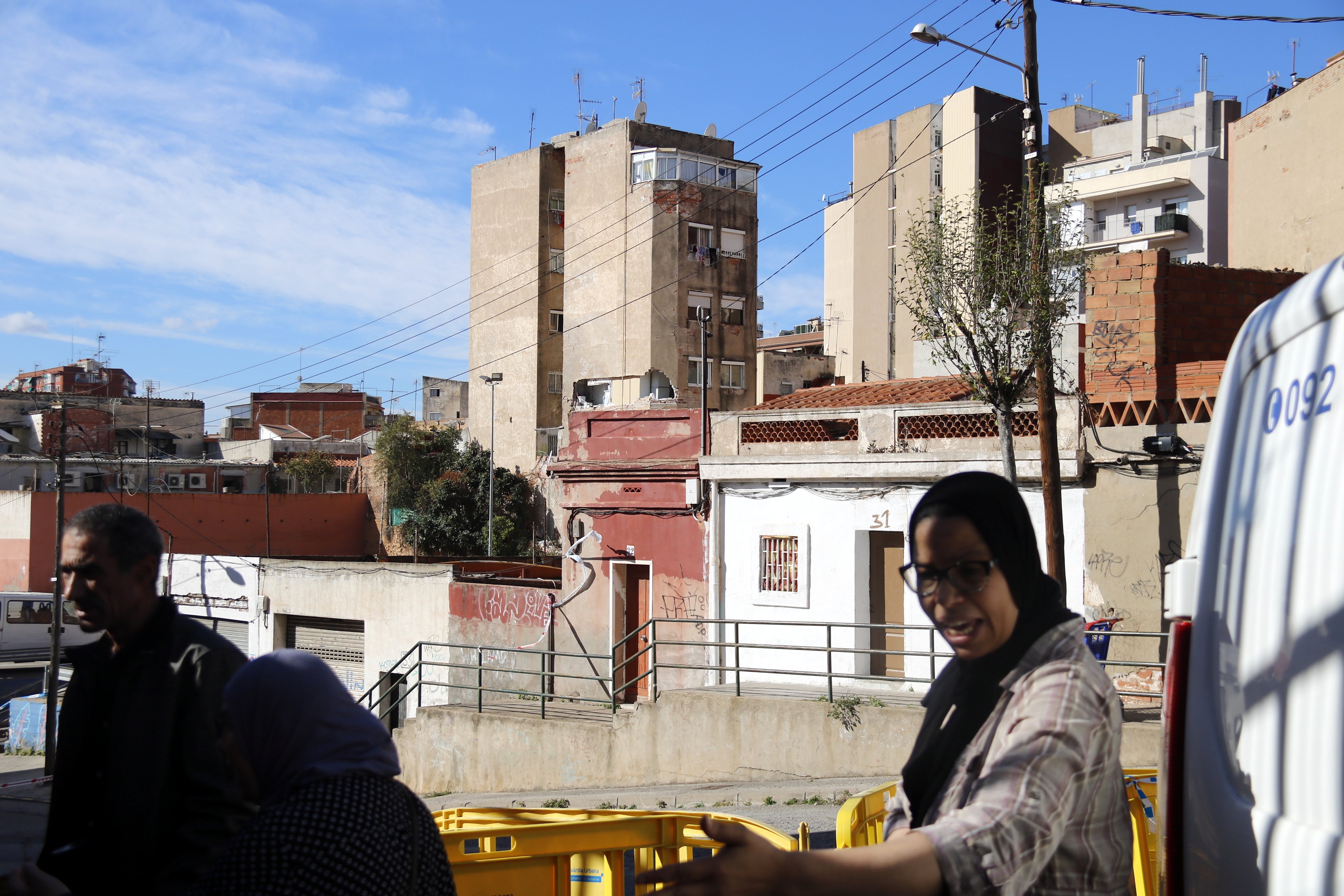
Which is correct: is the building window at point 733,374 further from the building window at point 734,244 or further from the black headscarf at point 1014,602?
the black headscarf at point 1014,602

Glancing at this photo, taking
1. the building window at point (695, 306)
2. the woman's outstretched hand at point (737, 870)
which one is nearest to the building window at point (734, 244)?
the building window at point (695, 306)

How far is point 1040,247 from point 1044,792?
1165 centimetres

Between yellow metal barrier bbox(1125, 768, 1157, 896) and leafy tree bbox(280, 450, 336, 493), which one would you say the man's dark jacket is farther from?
leafy tree bbox(280, 450, 336, 493)

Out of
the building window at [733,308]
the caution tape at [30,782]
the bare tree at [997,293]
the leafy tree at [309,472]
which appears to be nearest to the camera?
the bare tree at [997,293]

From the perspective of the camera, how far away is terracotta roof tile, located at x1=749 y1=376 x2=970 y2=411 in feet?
55.4

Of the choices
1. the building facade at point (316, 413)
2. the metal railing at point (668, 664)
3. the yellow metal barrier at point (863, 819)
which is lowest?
the metal railing at point (668, 664)

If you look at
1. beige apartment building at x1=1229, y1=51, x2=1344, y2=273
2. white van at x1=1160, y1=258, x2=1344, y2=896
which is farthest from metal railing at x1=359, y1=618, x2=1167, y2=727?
beige apartment building at x1=1229, y1=51, x2=1344, y2=273

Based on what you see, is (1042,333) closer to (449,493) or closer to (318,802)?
(318,802)

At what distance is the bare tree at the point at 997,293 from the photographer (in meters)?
12.7

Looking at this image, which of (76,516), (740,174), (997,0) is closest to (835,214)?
(740,174)

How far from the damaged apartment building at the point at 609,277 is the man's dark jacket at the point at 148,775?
3928 centimetres

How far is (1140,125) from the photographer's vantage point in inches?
1946

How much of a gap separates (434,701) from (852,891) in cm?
2141

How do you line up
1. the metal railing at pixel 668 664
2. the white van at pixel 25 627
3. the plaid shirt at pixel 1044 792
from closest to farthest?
the plaid shirt at pixel 1044 792 < the metal railing at pixel 668 664 < the white van at pixel 25 627
